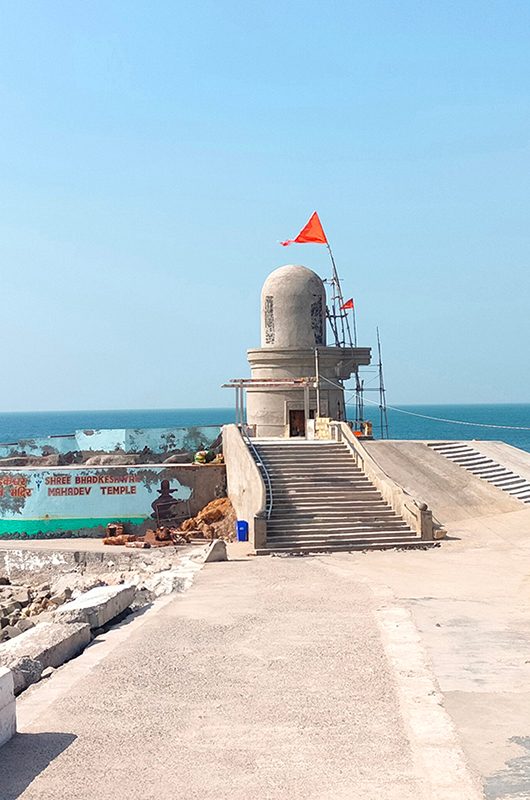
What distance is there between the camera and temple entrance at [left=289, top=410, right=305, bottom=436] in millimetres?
33531

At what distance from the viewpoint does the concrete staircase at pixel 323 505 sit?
20.6m

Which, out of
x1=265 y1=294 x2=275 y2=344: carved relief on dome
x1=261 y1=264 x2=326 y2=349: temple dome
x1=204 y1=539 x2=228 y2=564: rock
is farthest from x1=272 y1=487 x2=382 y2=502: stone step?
x1=265 y1=294 x2=275 y2=344: carved relief on dome

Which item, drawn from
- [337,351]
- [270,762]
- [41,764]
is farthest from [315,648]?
[337,351]

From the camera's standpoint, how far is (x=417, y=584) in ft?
51.6

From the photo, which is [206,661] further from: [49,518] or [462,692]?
[49,518]

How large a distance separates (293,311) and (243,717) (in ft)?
86.7

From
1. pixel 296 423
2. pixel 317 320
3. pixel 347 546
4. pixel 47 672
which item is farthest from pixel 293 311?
pixel 47 672

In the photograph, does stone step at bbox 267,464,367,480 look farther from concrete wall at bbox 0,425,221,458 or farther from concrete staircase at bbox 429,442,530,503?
concrete wall at bbox 0,425,221,458

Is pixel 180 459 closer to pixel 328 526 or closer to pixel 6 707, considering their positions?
pixel 328 526

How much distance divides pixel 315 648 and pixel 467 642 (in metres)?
1.95

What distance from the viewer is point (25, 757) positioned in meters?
7.69

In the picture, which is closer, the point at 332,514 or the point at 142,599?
the point at 142,599

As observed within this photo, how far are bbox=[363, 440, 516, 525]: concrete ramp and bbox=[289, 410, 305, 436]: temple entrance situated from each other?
611cm

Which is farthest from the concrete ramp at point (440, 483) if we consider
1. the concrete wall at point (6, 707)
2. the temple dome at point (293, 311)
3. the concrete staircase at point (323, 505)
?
the concrete wall at point (6, 707)
